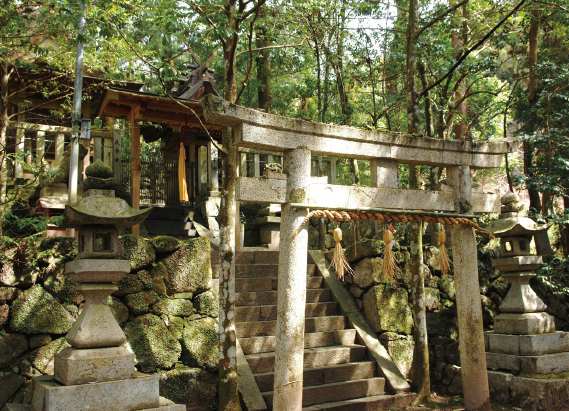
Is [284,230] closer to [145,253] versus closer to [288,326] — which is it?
[288,326]

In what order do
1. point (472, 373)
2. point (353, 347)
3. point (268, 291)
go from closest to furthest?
point (472, 373) < point (353, 347) < point (268, 291)

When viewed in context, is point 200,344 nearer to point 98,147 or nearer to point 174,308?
point 174,308

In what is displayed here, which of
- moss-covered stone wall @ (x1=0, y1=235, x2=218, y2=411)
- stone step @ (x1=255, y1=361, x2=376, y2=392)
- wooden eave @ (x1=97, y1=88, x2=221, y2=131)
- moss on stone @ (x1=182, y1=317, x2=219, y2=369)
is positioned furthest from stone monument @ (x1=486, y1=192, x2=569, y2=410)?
wooden eave @ (x1=97, y1=88, x2=221, y2=131)

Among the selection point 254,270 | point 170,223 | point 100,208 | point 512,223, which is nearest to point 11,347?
point 100,208

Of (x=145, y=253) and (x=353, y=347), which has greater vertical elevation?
(x=145, y=253)

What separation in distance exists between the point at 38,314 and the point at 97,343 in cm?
168

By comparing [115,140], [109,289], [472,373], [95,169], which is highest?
[115,140]

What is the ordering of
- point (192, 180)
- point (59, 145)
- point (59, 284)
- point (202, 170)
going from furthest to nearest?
point (192, 180), point (202, 170), point (59, 145), point (59, 284)

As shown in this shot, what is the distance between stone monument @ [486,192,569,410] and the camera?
7.05 meters

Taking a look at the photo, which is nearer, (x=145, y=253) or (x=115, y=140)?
(x=145, y=253)

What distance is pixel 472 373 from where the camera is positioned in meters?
6.66

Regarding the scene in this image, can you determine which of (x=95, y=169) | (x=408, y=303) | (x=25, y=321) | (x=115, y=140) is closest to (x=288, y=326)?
(x=95, y=169)

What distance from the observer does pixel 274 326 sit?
24.9 feet

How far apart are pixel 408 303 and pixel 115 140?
8126 millimetres
